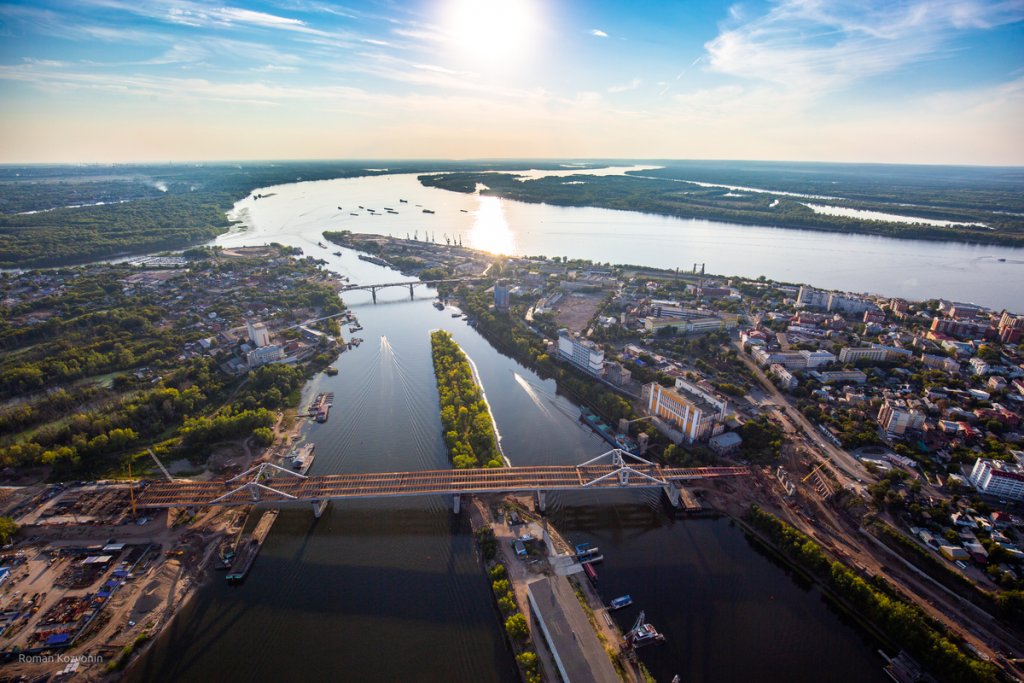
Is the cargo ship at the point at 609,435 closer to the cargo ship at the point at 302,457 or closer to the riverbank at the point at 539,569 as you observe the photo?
the riverbank at the point at 539,569

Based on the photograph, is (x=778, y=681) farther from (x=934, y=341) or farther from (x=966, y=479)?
(x=934, y=341)

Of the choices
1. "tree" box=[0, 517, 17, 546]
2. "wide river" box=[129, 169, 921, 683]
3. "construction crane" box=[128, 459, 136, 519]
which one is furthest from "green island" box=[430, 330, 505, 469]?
"tree" box=[0, 517, 17, 546]

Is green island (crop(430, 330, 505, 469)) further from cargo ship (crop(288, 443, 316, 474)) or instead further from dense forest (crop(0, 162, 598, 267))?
dense forest (crop(0, 162, 598, 267))

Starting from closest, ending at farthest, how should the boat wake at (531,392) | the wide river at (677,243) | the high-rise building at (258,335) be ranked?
the boat wake at (531,392) < the high-rise building at (258,335) < the wide river at (677,243)

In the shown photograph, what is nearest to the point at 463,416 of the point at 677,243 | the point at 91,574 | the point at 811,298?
the point at 91,574

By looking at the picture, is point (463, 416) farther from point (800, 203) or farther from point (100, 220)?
point (800, 203)

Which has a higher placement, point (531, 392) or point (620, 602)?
point (531, 392)

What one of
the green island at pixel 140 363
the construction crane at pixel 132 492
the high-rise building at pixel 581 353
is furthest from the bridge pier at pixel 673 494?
the construction crane at pixel 132 492
